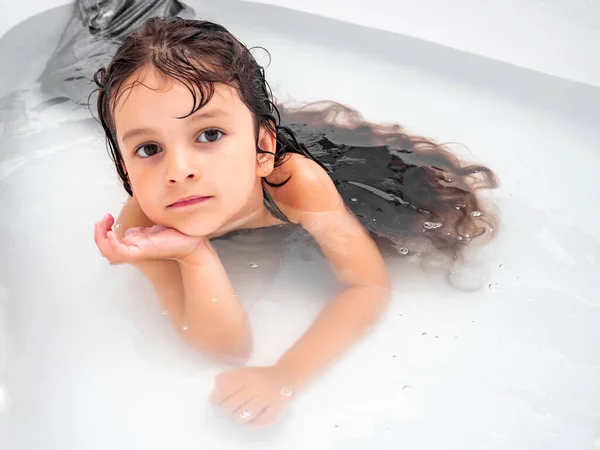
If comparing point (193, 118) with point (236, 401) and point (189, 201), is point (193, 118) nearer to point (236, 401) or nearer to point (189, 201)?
point (189, 201)

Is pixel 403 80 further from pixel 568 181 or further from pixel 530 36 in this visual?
pixel 568 181

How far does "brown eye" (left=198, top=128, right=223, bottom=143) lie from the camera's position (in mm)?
854

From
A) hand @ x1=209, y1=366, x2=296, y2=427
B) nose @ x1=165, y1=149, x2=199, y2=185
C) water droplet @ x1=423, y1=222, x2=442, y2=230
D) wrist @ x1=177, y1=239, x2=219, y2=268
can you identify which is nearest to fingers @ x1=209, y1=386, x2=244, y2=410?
hand @ x1=209, y1=366, x2=296, y2=427

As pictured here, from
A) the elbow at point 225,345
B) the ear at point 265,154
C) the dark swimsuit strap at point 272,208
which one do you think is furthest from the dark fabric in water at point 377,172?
the elbow at point 225,345

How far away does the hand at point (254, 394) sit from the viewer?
0.91 m

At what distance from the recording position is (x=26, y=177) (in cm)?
129

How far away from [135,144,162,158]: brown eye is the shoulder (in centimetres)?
23

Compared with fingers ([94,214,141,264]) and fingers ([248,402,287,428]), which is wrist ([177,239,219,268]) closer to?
fingers ([94,214,141,264])

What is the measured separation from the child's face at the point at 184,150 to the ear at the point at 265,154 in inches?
1.0

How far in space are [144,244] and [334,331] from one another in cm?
29

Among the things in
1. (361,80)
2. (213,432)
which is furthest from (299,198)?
(361,80)

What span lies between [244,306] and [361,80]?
0.68 m

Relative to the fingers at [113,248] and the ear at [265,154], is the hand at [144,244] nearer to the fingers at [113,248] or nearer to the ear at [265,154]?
the fingers at [113,248]

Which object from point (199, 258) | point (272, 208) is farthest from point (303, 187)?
point (199, 258)
